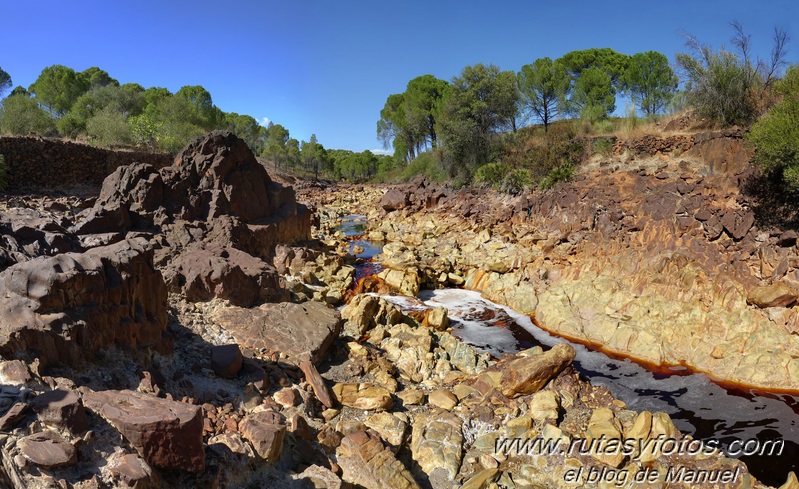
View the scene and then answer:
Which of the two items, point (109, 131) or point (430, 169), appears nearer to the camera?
point (109, 131)

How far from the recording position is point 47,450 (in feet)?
12.1

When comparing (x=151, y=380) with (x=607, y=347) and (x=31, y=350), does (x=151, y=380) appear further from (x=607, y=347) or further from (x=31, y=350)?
(x=607, y=347)

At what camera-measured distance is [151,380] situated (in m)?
6.02

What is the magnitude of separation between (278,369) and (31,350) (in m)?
3.77

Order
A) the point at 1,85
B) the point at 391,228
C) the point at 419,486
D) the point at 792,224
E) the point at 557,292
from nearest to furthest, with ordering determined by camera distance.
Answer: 1. the point at 419,486
2. the point at 792,224
3. the point at 557,292
4. the point at 391,228
5. the point at 1,85

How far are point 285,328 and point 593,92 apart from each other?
33888 mm

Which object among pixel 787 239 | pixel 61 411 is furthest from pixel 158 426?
pixel 787 239

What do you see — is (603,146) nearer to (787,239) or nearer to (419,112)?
(787,239)

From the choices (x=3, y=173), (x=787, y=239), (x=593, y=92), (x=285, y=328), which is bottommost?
(x=285, y=328)

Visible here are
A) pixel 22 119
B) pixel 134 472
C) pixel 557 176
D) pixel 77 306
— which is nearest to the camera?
pixel 134 472

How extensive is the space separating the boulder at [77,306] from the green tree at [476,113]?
28.2 meters

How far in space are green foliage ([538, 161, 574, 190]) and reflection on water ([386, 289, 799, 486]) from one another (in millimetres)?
10380

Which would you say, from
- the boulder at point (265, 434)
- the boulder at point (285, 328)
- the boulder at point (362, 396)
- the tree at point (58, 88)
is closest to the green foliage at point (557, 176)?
the boulder at point (285, 328)

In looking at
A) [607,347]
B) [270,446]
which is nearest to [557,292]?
[607,347]
